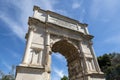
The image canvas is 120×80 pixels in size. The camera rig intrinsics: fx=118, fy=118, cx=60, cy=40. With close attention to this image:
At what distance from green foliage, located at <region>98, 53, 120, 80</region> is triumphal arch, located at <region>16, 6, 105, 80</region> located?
13.1m

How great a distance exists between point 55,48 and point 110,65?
1896 centimetres

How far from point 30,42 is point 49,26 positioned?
346cm

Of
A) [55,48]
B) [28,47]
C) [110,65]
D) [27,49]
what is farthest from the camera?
[110,65]

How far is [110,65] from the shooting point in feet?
92.4

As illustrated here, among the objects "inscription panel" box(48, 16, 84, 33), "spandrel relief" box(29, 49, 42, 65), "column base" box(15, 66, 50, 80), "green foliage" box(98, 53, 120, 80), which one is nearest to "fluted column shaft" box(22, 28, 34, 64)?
"spandrel relief" box(29, 49, 42, 65)

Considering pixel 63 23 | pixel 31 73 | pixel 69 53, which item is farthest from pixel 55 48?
pixel 31 73

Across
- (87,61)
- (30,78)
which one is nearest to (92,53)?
(87,61)

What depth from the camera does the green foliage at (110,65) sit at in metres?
24.5

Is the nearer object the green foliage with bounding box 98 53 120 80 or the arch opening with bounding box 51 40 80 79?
the arch opening with bounding box 51 40 80 79

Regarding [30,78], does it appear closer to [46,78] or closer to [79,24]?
[46,78]

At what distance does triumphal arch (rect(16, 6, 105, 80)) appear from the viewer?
977cm

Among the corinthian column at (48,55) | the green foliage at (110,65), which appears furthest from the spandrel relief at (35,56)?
the green foliage at (110,65)

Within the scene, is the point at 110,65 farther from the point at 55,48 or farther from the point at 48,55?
the point at 48,55

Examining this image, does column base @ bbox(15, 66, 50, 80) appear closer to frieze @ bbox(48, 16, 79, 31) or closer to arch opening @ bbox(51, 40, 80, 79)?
arch opening @ bbox(51, 40, 80, 79)
